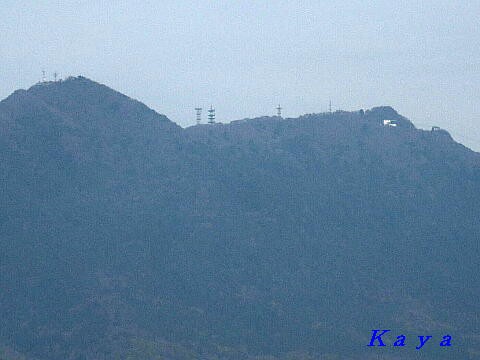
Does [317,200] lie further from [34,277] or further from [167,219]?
[34,277]

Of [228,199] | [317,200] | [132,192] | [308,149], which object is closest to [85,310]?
[132,192]

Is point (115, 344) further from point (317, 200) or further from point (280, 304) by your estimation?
point (317, 200)

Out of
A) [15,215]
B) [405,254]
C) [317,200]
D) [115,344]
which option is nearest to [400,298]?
[405,254]

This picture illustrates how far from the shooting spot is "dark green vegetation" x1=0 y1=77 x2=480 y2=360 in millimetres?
60062

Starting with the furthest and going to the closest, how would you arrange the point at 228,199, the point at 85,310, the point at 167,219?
the point at 228,199 → the point at 167,219 → the point at 85,310

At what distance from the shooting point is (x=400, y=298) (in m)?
69.5

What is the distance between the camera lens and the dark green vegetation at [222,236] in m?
60.1

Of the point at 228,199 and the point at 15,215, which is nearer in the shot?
the point at 15,215

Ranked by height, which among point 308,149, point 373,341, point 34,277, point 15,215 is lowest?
point 373,341

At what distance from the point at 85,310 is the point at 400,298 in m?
25.5

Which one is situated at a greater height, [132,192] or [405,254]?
[132,192]

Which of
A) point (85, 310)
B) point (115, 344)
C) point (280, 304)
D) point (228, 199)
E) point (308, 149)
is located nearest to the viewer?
point (115, 344)

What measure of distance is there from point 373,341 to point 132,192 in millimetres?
26572

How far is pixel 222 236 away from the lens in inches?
2921
